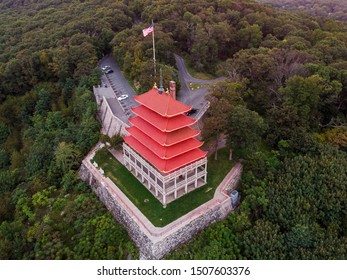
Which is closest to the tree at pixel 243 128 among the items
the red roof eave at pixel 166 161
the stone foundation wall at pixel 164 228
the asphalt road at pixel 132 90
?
the red roof eave at pixel 166 161

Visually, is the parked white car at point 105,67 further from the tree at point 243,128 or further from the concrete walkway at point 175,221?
the tree at point 243,128

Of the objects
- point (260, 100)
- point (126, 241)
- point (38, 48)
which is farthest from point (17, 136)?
point (260, 100)

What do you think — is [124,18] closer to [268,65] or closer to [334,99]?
[268,65]

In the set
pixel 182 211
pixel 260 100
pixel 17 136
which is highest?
pixel 260 100

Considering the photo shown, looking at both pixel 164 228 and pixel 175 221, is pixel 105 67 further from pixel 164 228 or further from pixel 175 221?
pixel 164 228

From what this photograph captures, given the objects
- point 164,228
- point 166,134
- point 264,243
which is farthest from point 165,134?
point 264,243

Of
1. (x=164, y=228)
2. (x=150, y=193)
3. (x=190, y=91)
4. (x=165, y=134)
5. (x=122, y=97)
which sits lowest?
(x=150, y=193)

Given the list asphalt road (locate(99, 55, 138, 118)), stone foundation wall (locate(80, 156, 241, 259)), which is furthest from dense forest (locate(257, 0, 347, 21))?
stone foundation wall (locate(80, 156, 241, 259))
